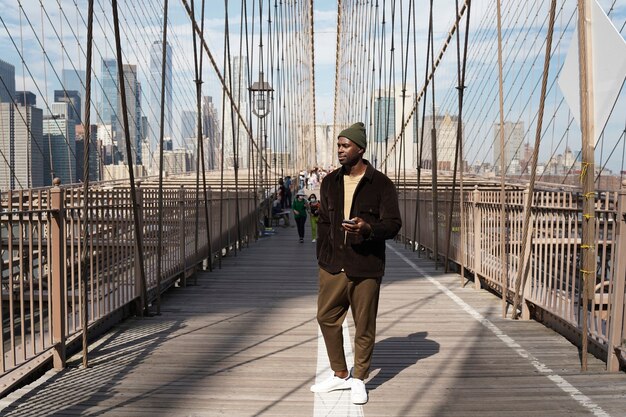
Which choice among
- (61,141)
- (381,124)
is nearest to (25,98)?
(61,141)

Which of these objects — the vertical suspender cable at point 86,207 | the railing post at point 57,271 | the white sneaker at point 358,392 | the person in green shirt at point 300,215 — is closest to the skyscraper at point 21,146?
the person in green shirt at point 300,215

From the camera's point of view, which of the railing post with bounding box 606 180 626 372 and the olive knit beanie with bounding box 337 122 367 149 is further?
the railing post with bounding box 606 180 626 372

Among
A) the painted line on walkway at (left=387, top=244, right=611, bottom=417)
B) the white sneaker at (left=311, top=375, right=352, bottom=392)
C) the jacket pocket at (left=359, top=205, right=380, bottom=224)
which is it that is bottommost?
the painted line on walkway at (left=387, top=244, right=611, bottom=417)

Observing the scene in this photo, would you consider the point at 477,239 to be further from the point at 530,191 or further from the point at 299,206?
the point at 299,206

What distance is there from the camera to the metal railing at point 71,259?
3.52m

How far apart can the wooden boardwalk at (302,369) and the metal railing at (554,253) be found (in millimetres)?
193

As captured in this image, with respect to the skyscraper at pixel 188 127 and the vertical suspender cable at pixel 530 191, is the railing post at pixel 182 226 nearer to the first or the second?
the vertical suspender cable at pixel 530 191

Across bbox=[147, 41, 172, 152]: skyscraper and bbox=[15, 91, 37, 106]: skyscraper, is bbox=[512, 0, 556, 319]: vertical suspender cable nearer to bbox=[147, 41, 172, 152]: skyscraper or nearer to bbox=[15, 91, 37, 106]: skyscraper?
bbox=[15, 91, 37, 106]: skyscraper

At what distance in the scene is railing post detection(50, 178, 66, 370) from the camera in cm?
388

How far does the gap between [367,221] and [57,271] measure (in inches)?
66.3

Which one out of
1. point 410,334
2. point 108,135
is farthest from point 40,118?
point 410,334

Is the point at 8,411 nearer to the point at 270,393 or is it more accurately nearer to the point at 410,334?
the point at 270,393

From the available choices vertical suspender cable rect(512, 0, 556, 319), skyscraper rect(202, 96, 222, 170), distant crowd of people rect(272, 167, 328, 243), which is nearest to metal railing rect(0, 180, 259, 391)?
distant crowd of people rect(272, 167, 328, 243)

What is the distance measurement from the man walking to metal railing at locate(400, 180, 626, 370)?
1270mm
